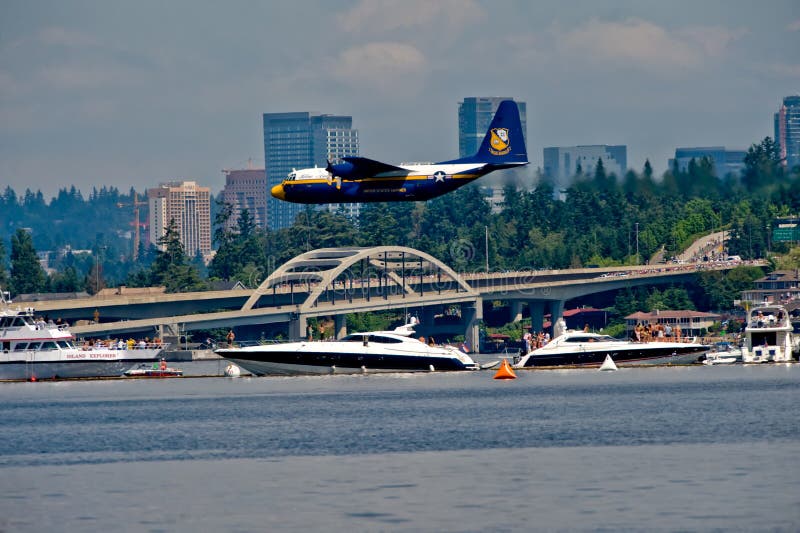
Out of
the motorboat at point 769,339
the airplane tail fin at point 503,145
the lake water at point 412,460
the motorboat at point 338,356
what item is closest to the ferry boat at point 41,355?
the motorboat at point 338,356

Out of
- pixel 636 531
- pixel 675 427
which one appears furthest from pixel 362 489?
pixel 675 427

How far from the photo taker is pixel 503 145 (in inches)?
4505

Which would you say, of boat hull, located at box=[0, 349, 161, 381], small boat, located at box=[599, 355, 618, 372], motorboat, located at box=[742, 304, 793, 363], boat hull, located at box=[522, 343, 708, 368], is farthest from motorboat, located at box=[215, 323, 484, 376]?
motorboat, located at box=[742, 304, 793, 363]

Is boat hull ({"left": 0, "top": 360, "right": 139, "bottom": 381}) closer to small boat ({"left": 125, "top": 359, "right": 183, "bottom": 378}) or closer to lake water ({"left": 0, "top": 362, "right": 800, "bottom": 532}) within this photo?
small boat ({"left": 125, "top": 359, "right": 183, "bottom": 378})

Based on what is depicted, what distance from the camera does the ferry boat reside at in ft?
392

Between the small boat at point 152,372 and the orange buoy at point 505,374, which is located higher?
the small boat at point 152,372

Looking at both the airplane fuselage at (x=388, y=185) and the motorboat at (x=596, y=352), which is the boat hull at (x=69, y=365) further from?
the motorboat at (x=596, y=352)

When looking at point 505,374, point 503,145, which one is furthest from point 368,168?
point 505,374

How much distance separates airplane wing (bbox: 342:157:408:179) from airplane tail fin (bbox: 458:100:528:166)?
522 cm

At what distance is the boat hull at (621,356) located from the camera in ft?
391

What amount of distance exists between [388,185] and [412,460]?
155ft

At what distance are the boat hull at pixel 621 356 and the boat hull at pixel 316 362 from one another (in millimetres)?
9728

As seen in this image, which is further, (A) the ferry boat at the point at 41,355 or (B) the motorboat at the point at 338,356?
(A) the ferry boat at the point at 41,355

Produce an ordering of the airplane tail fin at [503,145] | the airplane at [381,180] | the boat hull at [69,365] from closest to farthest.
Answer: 1. the airplane at [381,180]
2. the airplane tail fin at [503,145]
3. the boat hull at [69,365]
